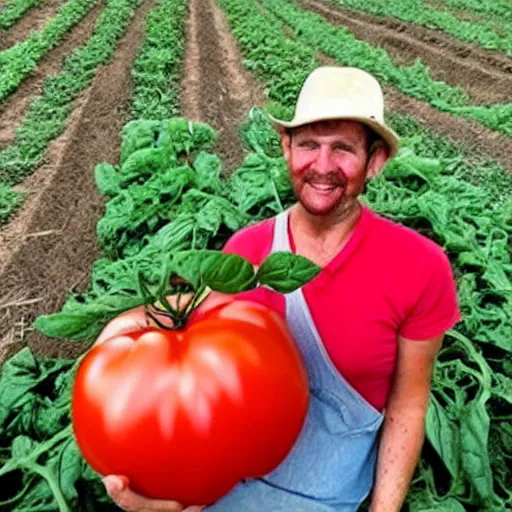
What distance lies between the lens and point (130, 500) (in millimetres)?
1496

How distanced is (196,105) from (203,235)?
373 centimetres

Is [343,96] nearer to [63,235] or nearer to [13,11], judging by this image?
[63,235]

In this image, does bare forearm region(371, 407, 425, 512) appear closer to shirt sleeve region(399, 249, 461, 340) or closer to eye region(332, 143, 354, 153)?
shirt sleeve region(399, 249, 461, 340)

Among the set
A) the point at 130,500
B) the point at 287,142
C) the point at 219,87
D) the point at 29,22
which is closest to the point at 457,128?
the point at 219,87

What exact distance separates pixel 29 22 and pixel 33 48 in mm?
2430

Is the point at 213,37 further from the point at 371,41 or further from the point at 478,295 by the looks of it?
the point at 478,295

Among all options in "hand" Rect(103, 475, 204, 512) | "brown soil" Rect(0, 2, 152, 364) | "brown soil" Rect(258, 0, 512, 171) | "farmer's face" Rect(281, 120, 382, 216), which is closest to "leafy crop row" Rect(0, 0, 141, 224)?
"brown soil" Rect(0, 2, 152, 364)

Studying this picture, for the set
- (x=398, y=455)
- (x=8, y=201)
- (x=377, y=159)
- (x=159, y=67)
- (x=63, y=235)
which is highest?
(x=377, y=159)

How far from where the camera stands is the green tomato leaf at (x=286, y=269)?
151cm

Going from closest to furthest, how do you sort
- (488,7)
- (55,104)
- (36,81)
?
1. (55,104)
2. (36,81)
3. (488,7)

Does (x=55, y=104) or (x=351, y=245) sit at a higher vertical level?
(x=351, y=245)

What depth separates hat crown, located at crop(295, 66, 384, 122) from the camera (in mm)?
1779

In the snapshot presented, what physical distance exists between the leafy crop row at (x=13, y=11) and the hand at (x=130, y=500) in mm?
10098

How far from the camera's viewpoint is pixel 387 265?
1904 millimetres
